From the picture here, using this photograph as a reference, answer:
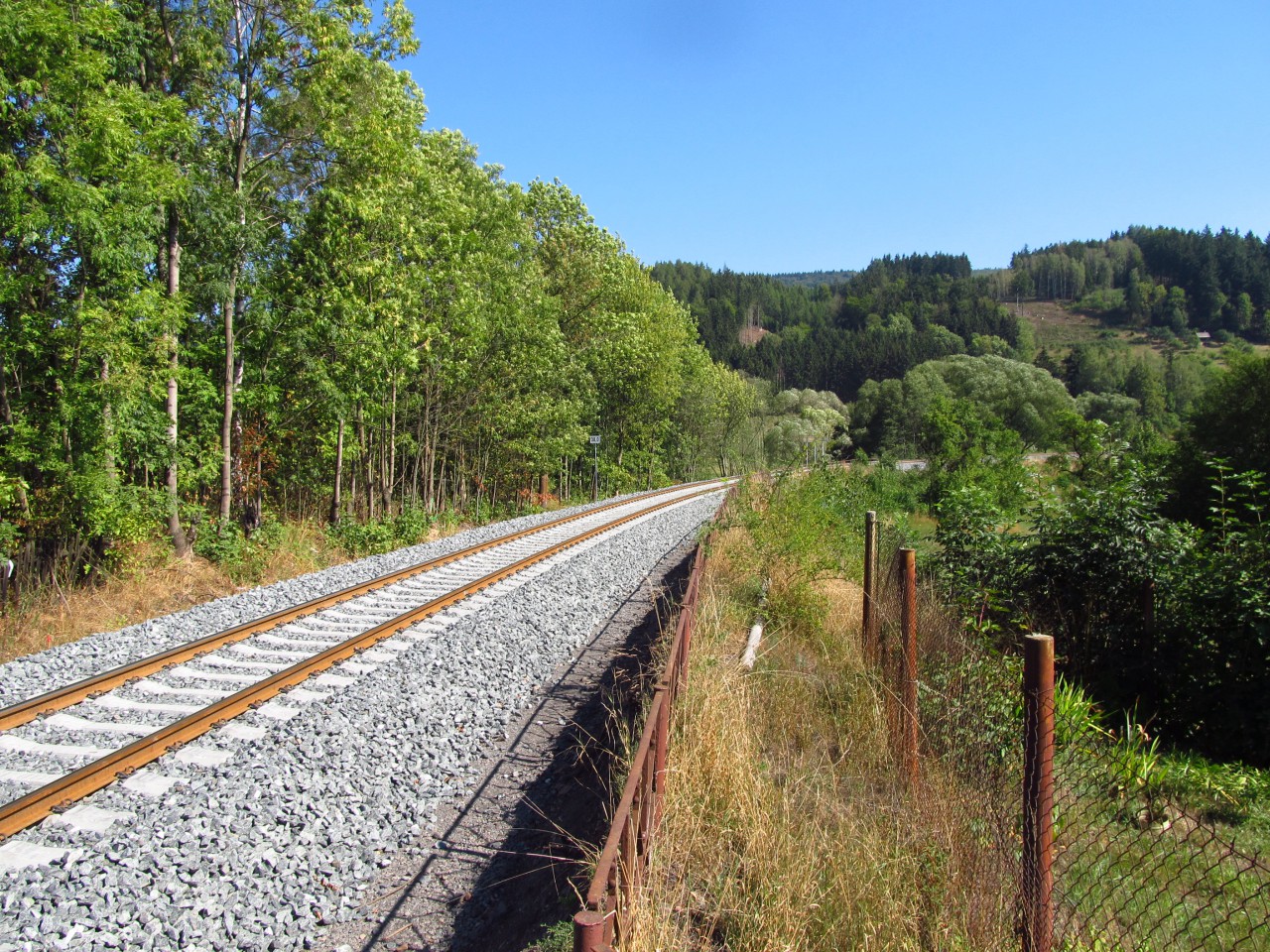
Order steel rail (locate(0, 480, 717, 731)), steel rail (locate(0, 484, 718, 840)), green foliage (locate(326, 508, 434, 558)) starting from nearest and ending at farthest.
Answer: steel rail (locate(0, 484, 718, 840)), steel rail (locate(0, 480, 717, 731)), green foliage (locate(326, 508, 434, 558))

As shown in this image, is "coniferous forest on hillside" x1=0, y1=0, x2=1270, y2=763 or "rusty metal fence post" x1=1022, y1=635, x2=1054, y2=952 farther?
"coniferous forest on hillside" x1=0, y1=0, x2=1270, y2=763

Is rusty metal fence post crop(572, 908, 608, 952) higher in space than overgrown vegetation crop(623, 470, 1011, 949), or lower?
higher

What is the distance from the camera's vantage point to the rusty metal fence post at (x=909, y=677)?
4.53m

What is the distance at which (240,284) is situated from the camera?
44.5 feet

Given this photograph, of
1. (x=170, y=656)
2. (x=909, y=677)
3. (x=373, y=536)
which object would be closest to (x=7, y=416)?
(x=170, y=656)

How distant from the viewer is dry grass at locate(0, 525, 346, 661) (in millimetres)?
8945

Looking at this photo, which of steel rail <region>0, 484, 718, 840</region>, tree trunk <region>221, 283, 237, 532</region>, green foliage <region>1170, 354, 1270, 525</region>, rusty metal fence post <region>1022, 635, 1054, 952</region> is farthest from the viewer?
green foliage <region>1170, 354, 1270, 525</region>

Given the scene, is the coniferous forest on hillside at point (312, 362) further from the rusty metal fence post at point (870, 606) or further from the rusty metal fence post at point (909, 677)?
the rusty metal fence post at point (909, 677)

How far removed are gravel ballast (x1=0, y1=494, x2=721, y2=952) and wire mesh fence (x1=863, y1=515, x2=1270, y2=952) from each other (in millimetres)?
2833

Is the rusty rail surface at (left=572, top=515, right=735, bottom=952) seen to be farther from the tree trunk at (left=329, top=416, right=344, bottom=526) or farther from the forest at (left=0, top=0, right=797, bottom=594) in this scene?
the tree trunk at (left=329, top=416, right=344, bottom=526)

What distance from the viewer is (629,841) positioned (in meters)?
2.70

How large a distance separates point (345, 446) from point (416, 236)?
4.89 metres

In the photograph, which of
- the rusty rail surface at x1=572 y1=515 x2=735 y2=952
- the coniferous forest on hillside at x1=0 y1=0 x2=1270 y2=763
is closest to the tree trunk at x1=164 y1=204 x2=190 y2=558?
the coniferous forest on hillside at x1=0 y1=0 x2=1270 y2=763

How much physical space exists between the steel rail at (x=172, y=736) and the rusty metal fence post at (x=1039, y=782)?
4778 mm
